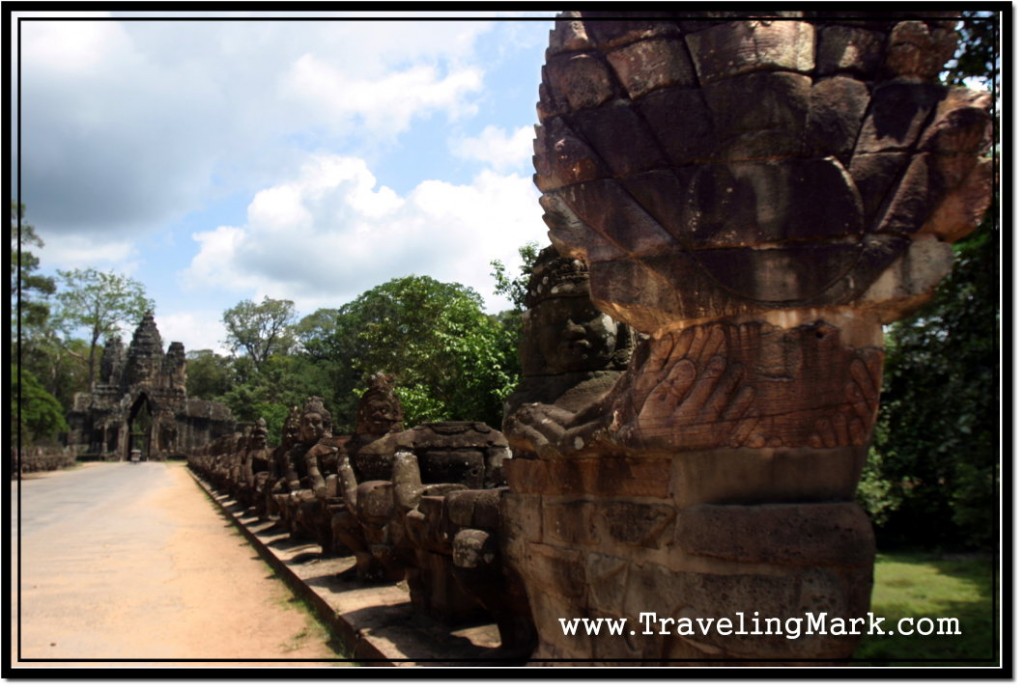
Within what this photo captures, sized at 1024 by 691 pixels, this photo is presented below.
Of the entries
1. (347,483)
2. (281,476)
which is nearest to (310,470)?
(281,476)

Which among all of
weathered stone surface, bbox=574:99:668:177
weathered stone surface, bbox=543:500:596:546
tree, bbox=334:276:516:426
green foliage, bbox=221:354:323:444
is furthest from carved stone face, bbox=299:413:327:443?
green foliage, bbox=221:354:323:444

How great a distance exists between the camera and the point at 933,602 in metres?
7.60

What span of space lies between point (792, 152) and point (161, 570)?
901cm

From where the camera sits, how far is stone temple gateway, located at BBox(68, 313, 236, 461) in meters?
51.4

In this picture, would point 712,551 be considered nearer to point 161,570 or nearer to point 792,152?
point 792,152

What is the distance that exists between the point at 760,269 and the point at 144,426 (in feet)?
189

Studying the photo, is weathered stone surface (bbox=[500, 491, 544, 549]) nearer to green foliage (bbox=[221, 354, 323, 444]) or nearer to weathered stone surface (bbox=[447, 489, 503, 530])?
weathered stone surface (bbox=[447, 489, 503, 530])

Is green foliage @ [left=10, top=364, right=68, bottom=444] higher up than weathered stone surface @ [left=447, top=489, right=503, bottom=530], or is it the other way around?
green foliage @ [left=10, top=364, right=68, bottom=444]

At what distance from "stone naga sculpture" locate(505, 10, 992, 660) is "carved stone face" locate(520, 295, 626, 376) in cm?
92

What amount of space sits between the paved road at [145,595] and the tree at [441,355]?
159 inches

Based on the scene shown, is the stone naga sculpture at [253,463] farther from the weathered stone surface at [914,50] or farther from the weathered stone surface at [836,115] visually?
the weathered stone surface at [914,50]

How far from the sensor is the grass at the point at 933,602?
5.63 meters

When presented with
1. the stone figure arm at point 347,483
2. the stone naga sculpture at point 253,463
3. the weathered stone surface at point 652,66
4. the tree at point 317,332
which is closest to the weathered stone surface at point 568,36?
the weathered stone surface at point 652,66

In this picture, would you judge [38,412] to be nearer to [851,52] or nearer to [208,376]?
[851,52]
